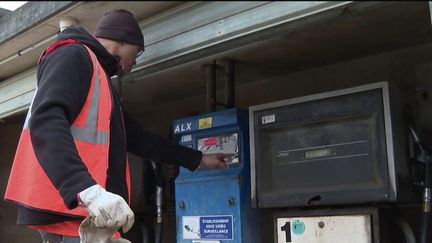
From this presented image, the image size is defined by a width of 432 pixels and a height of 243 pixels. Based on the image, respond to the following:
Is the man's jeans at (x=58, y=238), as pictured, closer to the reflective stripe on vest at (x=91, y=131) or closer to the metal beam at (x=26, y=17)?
the reflective stripe on vest at (x=91, y=131)

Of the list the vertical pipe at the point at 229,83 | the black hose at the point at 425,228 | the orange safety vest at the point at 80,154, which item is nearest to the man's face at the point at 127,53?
the orange safety vest at the point at 80,154

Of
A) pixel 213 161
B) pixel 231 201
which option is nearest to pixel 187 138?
pixel 213 161

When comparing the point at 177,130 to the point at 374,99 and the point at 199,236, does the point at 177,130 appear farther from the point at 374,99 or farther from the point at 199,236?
the point at 374,99

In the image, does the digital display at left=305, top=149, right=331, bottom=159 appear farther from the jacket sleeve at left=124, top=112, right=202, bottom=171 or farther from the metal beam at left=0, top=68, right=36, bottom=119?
the metal beam at left=0, top=68, right=36, bottom=119

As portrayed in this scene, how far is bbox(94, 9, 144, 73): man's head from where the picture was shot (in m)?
2.33

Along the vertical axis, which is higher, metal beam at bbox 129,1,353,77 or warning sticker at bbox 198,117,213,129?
metal beam at bbox 129,1,353,77

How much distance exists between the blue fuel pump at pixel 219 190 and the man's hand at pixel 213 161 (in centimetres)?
3

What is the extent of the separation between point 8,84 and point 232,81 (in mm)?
1530

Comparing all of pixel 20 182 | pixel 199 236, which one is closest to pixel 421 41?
pixel 199 236

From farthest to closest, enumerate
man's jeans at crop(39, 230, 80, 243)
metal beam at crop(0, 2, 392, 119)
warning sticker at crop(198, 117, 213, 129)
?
warning sticker at crop(198, 117, 213, 129) < man's jeans at crop(39, 230, 80, 243) < metal beam at crop(0, 2, 392, 119)

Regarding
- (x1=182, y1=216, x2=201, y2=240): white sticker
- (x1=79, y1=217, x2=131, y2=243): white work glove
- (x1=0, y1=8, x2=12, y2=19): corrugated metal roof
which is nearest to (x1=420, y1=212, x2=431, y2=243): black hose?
(x1=182, y1=216, x2=201, y2=240): white sticker

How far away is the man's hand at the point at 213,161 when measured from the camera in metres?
3.01

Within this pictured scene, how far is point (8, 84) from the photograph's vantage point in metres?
3.66

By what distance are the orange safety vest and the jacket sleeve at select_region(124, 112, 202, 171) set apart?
26.6 inches
